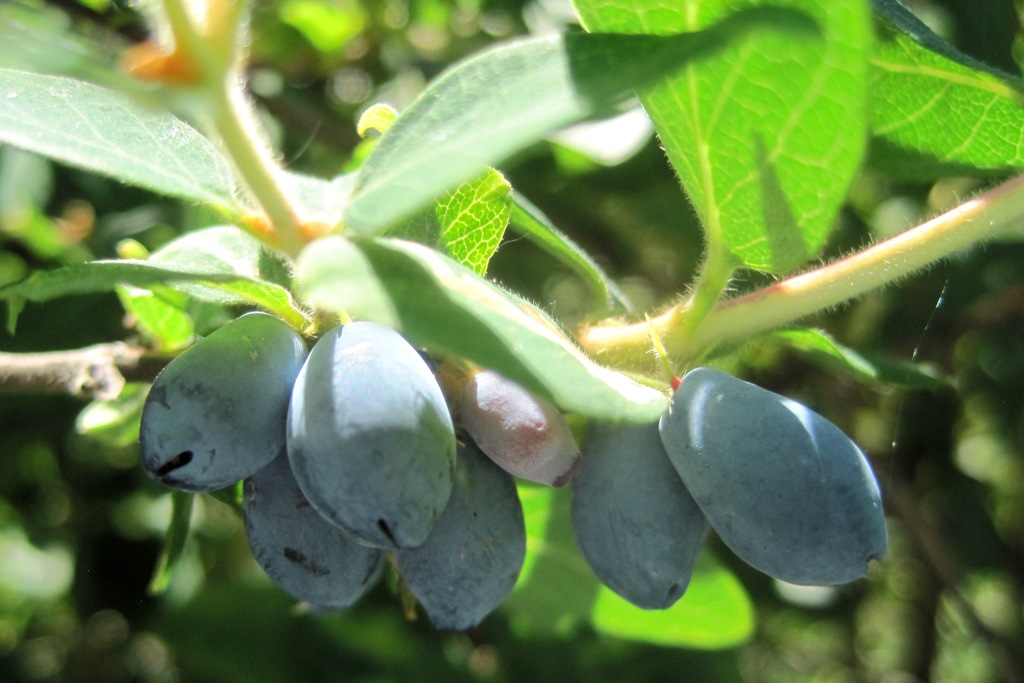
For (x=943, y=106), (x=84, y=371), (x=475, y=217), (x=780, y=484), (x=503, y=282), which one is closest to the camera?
(x=780, y=484)

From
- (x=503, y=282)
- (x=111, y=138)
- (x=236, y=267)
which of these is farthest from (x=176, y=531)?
(x=503, y=282)

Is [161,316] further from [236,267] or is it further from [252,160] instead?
[252,160]

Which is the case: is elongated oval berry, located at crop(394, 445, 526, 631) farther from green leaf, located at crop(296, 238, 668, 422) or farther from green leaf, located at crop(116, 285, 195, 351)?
green leaf, located at crop(116, 285, 195, 351)

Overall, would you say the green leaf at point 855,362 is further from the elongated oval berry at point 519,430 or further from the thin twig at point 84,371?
the thin twig at point 84,371

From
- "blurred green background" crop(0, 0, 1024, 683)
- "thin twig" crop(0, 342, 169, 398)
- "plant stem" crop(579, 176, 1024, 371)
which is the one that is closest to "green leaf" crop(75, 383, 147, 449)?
"thin twig" crop(0, 342, 169, 398)

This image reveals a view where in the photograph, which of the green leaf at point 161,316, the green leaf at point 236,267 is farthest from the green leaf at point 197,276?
the green leaf at point 161,316

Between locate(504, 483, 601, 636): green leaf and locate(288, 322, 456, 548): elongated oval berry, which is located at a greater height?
locate(288, 322, 456, 548): elongated oval berry
